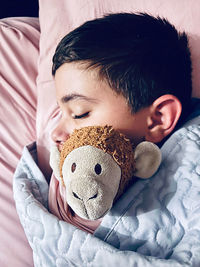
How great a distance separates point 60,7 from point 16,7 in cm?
39

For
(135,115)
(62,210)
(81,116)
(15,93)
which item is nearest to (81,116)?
(81,116)

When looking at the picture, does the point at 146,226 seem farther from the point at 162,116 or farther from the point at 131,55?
the point at 131,55

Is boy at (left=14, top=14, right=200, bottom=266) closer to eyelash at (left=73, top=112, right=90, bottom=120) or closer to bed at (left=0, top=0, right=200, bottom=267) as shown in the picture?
eyelash at (left=73, top=112, right=90, bottom=120)

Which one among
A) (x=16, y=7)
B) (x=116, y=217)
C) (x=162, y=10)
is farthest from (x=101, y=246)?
(x=16, y=7)

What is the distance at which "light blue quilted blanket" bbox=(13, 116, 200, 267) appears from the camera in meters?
0.61

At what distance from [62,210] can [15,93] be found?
0.47 metres

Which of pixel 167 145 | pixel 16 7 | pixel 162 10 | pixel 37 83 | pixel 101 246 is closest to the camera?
pixel 101 246

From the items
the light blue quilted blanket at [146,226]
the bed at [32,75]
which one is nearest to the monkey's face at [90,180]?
the light blue quilted blanket at [146,226]

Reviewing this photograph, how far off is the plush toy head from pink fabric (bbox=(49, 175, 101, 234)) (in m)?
0.14

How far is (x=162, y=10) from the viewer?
0.92 m

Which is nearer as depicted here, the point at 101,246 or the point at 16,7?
the point at 101,246

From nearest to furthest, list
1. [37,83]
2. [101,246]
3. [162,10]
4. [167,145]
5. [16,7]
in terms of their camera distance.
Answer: [101,246]
[167,145]
[162,10]
[37,83]
[16,7]

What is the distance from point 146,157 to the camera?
640mm

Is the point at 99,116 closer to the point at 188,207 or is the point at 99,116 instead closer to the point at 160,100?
the point at 160,100
